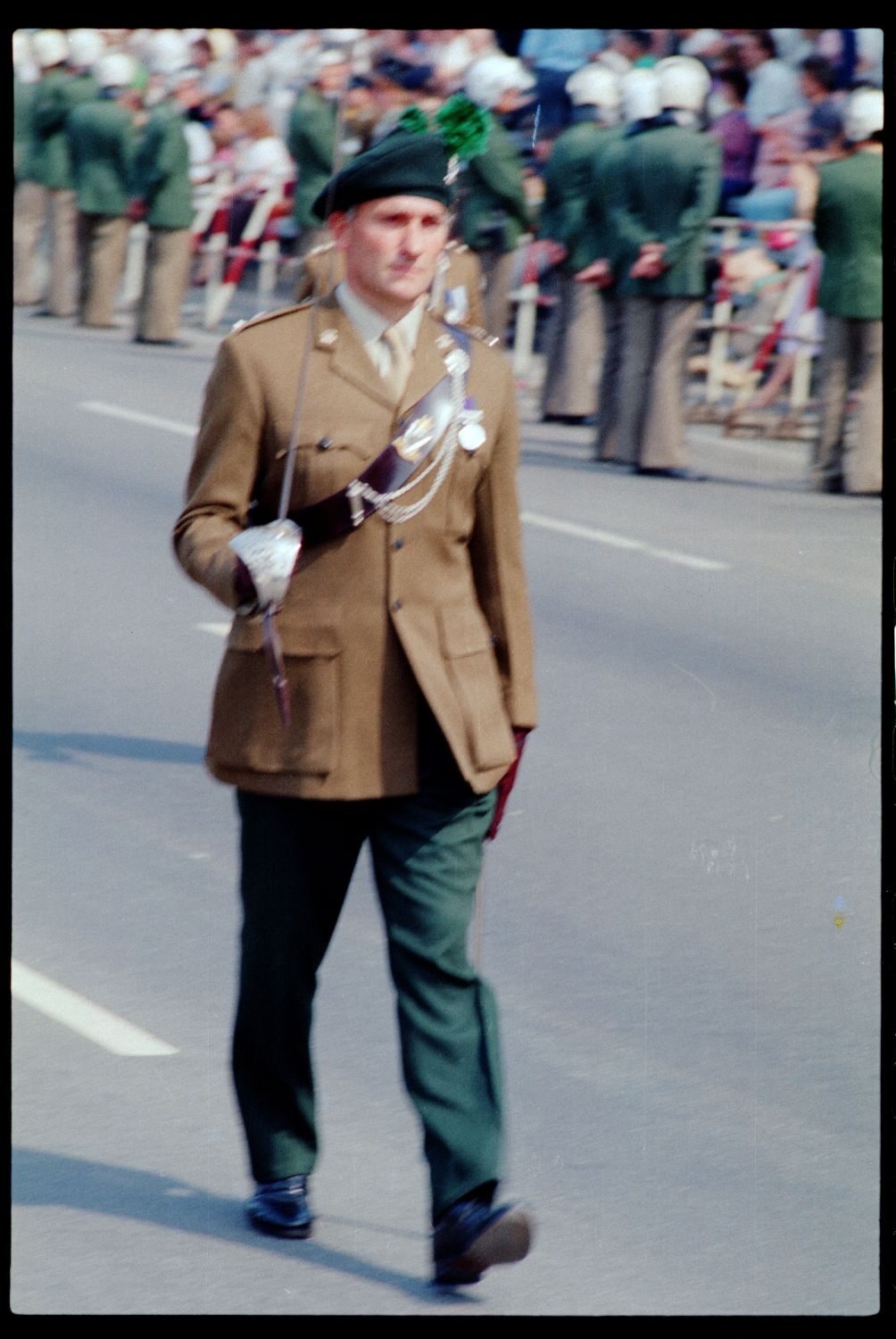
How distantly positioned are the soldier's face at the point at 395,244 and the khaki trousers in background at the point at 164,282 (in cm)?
1394

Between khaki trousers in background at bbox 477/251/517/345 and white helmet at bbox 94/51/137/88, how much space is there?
3.62m

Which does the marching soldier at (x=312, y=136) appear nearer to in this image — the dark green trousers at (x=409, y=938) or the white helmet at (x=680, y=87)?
the white helmet at (x=680, y=87)

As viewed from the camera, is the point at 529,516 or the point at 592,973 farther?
the point at 529,516

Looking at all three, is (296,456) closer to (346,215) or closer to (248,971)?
(346,215)

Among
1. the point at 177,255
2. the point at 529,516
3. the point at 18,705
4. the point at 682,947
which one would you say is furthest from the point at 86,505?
the point at 177,255

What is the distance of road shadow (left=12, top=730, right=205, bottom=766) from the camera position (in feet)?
26.5

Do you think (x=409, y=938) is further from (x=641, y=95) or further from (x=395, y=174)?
(x=641, y=95)

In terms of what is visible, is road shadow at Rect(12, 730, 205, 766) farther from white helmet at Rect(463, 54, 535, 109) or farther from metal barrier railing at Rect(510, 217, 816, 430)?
metal barrier railing at Rect(510, 217, 816, 430)

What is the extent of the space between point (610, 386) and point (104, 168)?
20.9 feet

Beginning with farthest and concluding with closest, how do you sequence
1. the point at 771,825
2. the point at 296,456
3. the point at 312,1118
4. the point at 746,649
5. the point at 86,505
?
the point at 86,505
the point at 746,649
the point at 771,825
the point at 312,1118
the point at 296,456

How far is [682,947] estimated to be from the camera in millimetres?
6363

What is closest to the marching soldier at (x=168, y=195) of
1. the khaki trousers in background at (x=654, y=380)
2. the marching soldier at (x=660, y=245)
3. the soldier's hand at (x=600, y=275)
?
the soldier's hand at (x=600, y=275)

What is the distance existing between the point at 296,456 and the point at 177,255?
593 inches

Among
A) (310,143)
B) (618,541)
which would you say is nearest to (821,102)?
(618,541)
